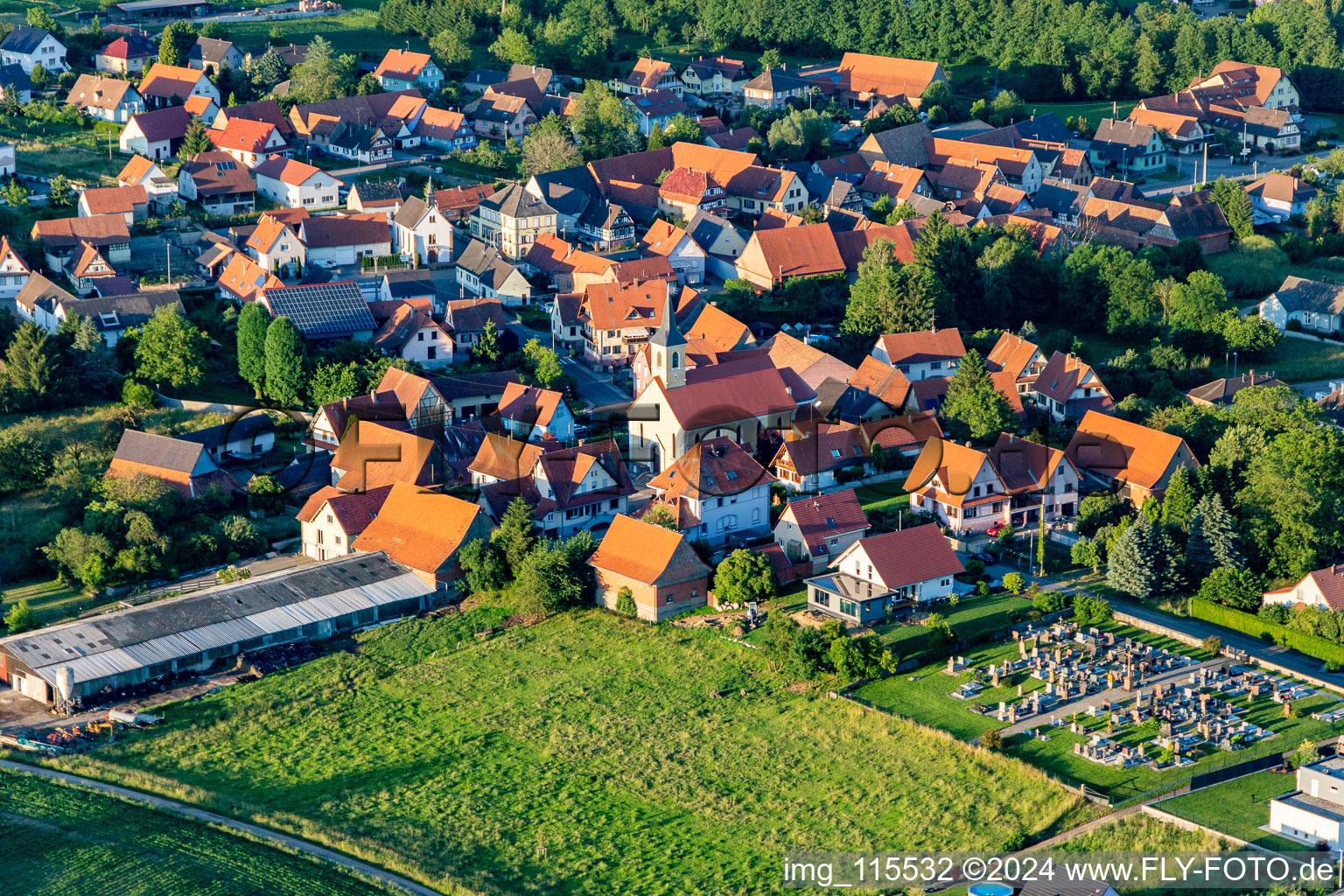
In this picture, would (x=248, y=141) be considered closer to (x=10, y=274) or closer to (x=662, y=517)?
(x=10, y=274)

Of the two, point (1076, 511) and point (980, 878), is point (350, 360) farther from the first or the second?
point (980, 878)

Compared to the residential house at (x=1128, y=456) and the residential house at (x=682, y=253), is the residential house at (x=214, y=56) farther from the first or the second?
the residential house at (x=1128, y=456)

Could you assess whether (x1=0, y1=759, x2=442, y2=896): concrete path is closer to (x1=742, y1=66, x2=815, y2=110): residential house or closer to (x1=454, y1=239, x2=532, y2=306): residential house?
(x1=454, y1=239, x2=532, y2=306): residential house

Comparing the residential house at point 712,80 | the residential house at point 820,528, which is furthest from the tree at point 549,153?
the residential house at point 820,528

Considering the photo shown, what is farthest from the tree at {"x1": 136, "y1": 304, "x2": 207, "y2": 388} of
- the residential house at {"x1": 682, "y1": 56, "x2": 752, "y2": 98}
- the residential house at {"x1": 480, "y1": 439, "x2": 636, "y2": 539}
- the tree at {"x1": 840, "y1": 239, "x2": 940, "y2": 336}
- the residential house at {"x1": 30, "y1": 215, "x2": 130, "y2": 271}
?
the residential house at {"x1": 682, "y1": 56, "x2": 752, "y2": 98}

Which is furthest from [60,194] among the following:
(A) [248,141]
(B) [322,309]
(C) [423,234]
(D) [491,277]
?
(D) [491,277]
